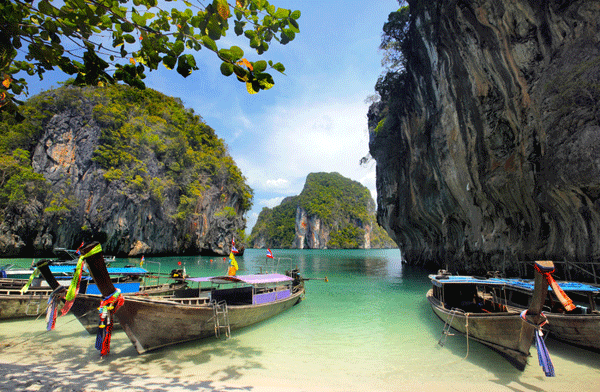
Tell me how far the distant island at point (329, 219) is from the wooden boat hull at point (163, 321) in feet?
301

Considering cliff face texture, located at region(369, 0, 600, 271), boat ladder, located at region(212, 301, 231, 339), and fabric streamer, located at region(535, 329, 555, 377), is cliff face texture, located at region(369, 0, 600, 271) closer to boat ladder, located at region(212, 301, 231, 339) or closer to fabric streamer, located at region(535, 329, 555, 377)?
fabric streamer, located at region(535, 329, 555, 377)

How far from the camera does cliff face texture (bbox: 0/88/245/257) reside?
27.9m

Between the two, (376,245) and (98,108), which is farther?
(376,245)

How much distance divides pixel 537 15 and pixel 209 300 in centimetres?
1736

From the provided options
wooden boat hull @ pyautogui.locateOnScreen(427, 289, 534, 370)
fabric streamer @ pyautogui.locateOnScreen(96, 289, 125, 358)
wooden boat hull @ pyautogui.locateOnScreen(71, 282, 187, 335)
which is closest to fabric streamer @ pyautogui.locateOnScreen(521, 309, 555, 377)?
wooden boat hull @ pyautogui.locateOnScreen(427, 289, 534, 370)

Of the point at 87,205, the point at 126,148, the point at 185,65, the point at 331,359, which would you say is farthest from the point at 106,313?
the point at 126,148

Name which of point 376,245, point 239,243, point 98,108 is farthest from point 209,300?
point 376,245

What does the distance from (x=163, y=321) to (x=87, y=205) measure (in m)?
30.6

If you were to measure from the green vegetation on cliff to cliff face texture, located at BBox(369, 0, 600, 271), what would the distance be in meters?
29.0

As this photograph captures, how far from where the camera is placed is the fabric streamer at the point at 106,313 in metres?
5.38

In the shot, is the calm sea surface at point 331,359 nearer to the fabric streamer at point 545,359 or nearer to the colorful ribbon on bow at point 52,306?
the fabric streamer at point 545,359

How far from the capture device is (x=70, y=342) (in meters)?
7.20

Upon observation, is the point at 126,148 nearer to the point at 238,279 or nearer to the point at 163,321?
the point at 238,279

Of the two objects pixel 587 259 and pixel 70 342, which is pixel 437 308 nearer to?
pixel 587 259
